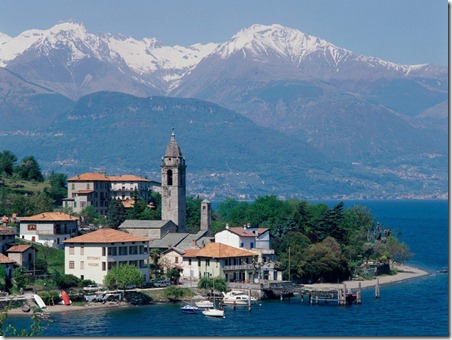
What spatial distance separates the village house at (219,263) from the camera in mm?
87625

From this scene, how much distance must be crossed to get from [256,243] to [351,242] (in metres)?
14.9

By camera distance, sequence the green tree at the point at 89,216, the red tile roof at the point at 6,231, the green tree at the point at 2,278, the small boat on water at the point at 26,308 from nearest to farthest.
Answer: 1. the small boat on water at the point at 26,308
2. the green tree at the point at 2,278
3. the red tile roof at the point at 6,231
4. the green tree at the point at 89,216

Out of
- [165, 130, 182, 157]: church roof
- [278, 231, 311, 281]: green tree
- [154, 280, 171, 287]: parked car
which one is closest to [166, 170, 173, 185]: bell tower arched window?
[165, 130, 182, 157]: church roof

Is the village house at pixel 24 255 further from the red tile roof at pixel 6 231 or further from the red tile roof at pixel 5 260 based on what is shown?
the red tile roof at pixel 6 231

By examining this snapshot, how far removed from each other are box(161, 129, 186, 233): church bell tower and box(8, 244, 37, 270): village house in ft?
72.7

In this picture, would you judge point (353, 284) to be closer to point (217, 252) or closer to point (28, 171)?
point (217, 252)

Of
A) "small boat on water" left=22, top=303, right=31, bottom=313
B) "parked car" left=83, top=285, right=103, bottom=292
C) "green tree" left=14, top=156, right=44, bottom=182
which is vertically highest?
"green tree" left=14, top=156, right=44, bottom=182

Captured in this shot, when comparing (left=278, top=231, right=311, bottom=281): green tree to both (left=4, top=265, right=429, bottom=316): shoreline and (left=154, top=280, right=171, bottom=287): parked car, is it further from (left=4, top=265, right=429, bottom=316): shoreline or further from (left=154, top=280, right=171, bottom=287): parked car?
(left=154, top=280, right=171, bottom=287): parked car

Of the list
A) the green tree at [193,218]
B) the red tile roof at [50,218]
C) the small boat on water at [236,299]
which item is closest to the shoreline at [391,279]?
the small boat on water at [236,299]

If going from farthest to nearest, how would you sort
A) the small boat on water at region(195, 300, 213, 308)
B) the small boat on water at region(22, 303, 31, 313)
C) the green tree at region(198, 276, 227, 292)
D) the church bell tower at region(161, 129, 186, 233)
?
the church bell tower at region(161, 129, 186, 233) → the green tree at region(198, 276, 227, 292) → the small boat on water at region(195, 300, 213, 308) → the small boat on water at region(22, 303, 31, 313)

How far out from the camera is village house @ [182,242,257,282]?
87625 mm

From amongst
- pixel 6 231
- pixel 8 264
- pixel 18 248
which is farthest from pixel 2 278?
pixel 6 231

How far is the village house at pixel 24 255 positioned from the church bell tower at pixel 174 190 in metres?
22.2

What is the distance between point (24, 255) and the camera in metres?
83.9
